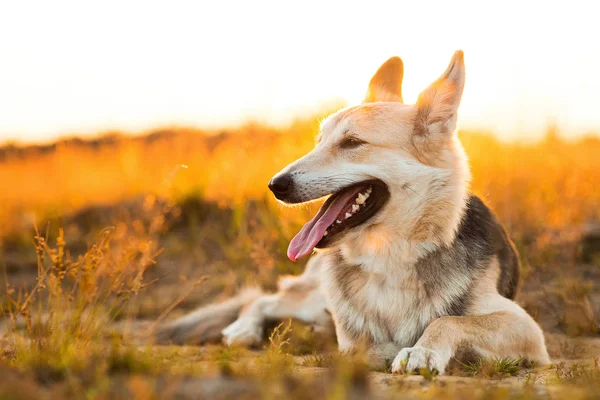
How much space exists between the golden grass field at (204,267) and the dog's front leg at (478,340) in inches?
5.6

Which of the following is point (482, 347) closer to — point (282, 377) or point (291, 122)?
point (282, 377)

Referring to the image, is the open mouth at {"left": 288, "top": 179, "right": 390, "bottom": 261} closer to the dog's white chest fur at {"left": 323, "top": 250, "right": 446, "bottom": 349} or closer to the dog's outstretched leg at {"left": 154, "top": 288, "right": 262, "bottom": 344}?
the dog's white chest fur at {"left": 323, "top": 250, "right": 446, "bottom": 349}

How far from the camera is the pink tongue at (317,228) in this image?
14.2ft

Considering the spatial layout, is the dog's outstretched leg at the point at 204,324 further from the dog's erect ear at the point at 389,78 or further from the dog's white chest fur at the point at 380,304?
the dog's erect ear at the point at 389,78

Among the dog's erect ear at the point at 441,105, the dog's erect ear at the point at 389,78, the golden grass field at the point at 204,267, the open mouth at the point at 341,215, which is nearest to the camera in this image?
the golden grass field at the point at 204,267

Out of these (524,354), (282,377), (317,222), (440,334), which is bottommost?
(524,354)

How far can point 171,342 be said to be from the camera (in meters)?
5.80

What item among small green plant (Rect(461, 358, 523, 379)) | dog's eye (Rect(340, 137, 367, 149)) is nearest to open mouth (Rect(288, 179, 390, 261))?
dog's eye (Rect(340, 137, 367, 149))

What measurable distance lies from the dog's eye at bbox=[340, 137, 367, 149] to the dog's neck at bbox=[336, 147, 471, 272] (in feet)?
1.29

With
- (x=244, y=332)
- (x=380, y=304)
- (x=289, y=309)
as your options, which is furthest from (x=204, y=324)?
(x=380, y=304)

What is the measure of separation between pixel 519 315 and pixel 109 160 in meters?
11.8

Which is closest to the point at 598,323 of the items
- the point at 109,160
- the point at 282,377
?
the point at 282,377

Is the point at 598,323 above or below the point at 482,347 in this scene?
below

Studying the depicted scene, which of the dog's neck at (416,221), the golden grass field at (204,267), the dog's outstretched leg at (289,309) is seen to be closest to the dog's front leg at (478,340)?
the golden grass field at (204,267)
